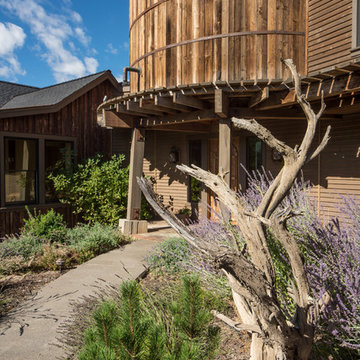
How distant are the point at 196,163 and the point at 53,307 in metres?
6.56

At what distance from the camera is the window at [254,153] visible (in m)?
8.85

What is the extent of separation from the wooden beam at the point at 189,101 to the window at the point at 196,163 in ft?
11.0

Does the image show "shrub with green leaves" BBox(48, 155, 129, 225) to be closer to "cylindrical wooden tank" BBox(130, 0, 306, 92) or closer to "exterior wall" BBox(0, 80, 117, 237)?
"exterior wall" BBox(0, 80, 117, 237)

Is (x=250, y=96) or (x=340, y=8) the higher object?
(x=340, y=8)

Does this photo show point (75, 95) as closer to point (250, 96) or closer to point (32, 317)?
point (250, 96)

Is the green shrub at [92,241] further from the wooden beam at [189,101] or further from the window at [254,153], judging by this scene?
the window at [254,153]

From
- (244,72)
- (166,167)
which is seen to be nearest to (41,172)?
(166,167)

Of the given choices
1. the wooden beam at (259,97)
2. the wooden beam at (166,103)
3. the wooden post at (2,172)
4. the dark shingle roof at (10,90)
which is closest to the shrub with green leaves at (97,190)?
the wooden post at (2,172)

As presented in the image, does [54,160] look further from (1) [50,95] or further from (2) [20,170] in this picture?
(1) [50,95]

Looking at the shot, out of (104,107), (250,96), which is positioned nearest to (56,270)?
(104,107)

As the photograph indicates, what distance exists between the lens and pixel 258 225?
8.04ft

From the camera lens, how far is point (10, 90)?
12.8 m

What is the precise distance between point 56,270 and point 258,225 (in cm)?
457

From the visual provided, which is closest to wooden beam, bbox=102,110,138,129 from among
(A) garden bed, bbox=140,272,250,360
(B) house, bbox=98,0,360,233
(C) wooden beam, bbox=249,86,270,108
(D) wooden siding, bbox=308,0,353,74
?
(B) house, bbox=98,0,360,233
